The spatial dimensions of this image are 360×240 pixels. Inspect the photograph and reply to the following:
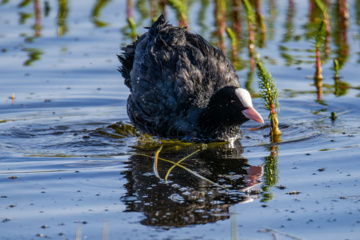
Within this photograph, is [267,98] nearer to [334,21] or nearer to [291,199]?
[291,199]

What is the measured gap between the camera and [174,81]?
600 cm

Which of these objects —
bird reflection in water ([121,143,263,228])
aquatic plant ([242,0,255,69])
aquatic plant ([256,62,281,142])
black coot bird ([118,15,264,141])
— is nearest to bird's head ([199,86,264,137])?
black coot bird ([118,15,264,141])

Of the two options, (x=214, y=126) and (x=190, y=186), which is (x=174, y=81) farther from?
(x=190, y=186)

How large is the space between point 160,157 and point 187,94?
75 cm

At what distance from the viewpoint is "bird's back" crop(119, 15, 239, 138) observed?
6.02m

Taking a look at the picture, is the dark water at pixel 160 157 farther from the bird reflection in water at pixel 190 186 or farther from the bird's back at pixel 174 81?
the bird's back at pixel 174 81

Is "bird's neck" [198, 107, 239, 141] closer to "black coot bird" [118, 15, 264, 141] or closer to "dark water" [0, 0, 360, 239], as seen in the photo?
"black coot bird" [118, 15, 264, 141]

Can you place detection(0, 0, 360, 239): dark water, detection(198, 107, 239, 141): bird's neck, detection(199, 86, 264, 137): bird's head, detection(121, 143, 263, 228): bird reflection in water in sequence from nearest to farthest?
detection(0, 0, 360, 239): dark water, detection(121, 143, 263, 228): bird reflection in water, detection(199, 86, 264, 137): bird's head, detection(198, 107, 239, 141): bird's neck

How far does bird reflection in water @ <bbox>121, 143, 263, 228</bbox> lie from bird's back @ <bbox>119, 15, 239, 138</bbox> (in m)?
0.34

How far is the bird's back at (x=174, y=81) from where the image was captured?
6020 millimetres

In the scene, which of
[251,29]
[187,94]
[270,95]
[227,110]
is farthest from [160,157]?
[251,29]

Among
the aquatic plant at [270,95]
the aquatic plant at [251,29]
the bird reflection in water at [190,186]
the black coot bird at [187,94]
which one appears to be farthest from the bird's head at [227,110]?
the aquatic plant at [251,29]

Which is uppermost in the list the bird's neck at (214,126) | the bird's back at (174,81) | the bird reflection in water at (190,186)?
the bird's back at (174,81)

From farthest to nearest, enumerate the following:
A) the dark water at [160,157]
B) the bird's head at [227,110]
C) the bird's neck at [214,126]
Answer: the bird's neck at [214,126], the bird's head at [227,110], the dark water at [160,157]
